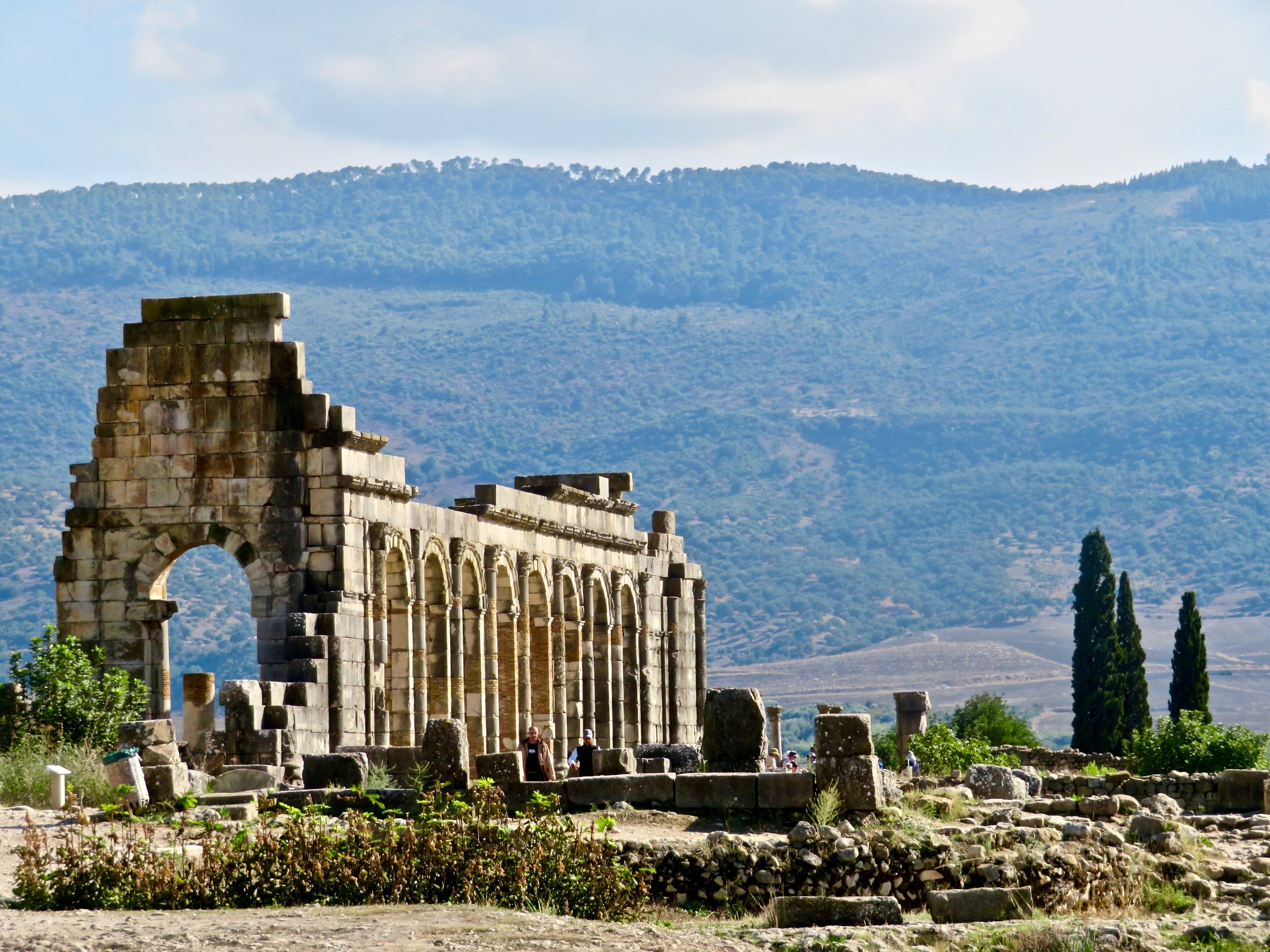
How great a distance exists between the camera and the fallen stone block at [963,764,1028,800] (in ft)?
109

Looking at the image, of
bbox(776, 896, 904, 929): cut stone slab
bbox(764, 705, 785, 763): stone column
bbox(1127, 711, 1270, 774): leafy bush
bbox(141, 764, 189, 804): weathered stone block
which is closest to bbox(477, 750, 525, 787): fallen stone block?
bbox(141, 764, 189, 804): weathered stone block

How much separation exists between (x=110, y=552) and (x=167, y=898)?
17550mm

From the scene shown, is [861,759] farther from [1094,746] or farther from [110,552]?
[1094,746]

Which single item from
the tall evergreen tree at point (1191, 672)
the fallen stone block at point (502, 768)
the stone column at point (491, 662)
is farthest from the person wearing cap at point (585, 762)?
the tall evergreen tree at point (1191, 672)

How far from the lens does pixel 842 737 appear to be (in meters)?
25.1

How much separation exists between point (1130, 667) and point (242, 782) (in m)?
39.5

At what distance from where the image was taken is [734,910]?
896 inches

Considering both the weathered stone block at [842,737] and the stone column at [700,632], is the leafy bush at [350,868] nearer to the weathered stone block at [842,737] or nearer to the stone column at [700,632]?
the weathered stone block at [842,737]

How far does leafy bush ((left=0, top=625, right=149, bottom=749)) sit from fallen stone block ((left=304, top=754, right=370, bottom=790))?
5750 millimetres

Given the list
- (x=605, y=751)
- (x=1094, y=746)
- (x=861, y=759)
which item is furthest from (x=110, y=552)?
(x=1094, y=746)

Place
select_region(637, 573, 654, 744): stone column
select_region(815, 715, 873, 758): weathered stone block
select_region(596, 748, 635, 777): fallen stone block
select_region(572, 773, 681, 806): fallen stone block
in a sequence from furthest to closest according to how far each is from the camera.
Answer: select_region(637, 573, 654, 744): stone column, select_region(596, 748, 635, 777): fallen stone block, select_region(572, 773, 681, 806): fallen stone block, select_region(815, 715, 873, 758): weathered stone block

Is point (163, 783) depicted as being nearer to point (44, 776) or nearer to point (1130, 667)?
point (44, 776)

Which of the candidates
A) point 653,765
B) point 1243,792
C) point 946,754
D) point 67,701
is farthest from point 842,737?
point 946,754

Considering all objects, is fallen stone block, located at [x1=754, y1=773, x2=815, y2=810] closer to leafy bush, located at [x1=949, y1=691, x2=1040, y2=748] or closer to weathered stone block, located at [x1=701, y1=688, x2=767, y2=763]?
weathered stone block, located at [x1=701, y1=688, x2=767, y2=763]
